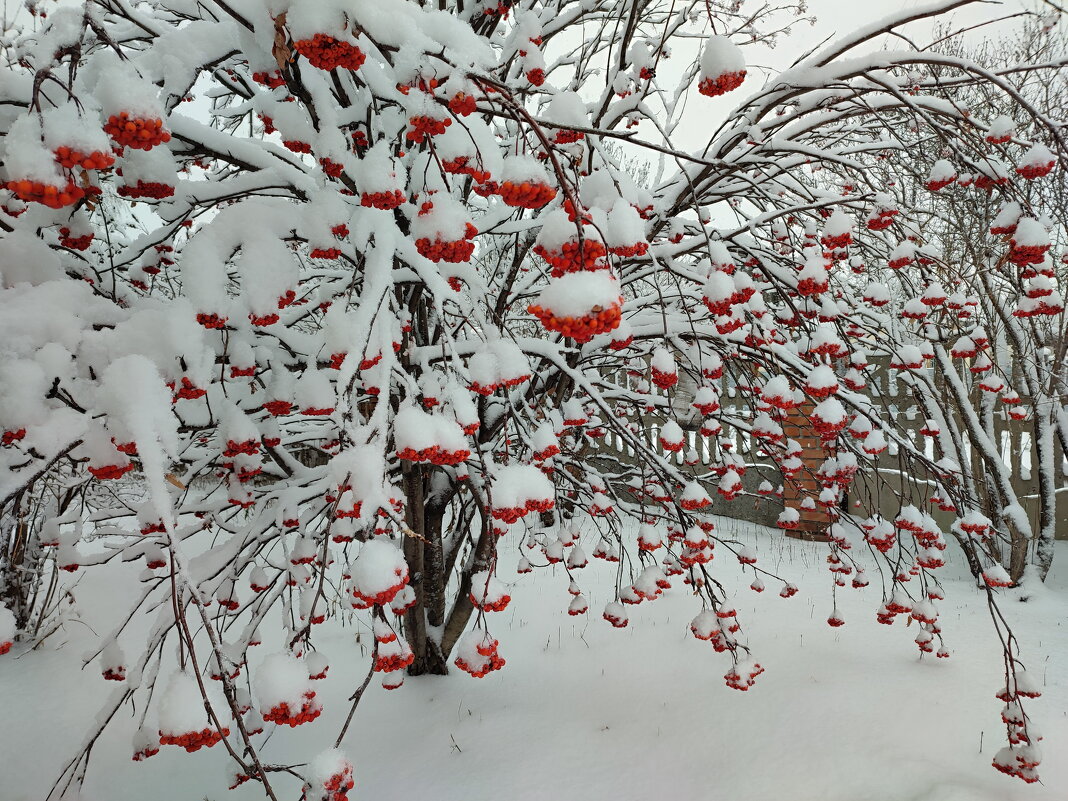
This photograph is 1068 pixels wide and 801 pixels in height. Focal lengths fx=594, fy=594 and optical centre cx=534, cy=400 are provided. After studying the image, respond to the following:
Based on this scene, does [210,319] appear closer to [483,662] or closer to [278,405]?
[278,405]

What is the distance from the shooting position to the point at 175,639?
4.39 meters

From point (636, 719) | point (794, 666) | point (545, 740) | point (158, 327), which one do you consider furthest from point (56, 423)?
point (794, 666)

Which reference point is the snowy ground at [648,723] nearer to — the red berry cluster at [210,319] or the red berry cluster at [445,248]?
the red berry cluster at [210,319]

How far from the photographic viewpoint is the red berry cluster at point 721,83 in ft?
5.13

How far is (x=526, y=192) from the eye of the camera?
124 centimetres

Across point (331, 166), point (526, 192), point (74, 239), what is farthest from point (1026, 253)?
point (74, 239)

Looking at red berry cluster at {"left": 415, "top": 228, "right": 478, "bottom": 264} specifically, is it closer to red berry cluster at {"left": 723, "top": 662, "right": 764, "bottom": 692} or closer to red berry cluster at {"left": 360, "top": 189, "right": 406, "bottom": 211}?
red berry cluster at {"left": 360, "top": 189, "right": 406, "bottom": 211}

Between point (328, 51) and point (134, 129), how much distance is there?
1.25ft

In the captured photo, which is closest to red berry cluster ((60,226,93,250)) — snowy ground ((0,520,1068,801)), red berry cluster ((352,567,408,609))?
red berry cluster ((352,567,408,609))

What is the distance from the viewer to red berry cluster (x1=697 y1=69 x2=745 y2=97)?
1.56 meters

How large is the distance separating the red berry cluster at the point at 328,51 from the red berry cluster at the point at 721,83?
0.95 m

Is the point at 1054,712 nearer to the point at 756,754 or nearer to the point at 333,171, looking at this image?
the point at 756,754

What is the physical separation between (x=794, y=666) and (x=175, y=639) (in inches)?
169

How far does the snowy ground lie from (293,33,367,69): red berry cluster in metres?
2.73
